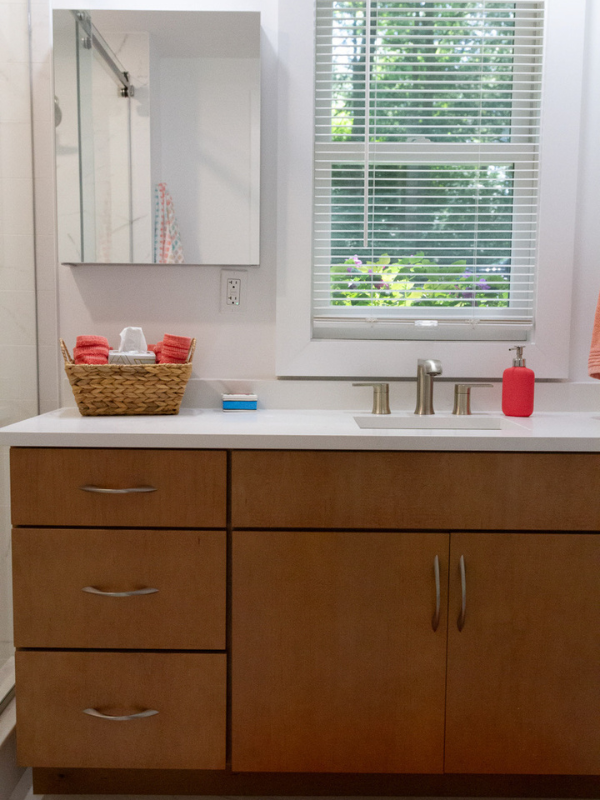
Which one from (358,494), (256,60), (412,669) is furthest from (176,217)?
(412,669)

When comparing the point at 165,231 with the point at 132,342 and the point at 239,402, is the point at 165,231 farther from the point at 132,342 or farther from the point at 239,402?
the point at 239,402

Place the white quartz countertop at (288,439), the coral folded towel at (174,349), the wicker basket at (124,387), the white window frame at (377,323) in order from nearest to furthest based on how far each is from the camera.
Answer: the white quartz countertop at (288,439)
the wicker basket at (124,387)
the coral folded towel at (174,349)
the white window frame at (377,323)

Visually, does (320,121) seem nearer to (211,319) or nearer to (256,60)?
(256,60)

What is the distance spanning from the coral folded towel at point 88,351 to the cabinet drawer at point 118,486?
0.38m

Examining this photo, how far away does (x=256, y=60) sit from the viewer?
1753 millimetres

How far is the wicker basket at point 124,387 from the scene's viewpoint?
1.58 meters

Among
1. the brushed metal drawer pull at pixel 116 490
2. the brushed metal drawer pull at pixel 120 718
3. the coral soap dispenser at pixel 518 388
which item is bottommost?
the brushed metal drawer pull at pixel 120 718

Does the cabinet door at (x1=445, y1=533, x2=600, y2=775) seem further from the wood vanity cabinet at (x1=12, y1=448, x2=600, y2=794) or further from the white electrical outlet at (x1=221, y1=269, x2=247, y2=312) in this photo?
the white electrical outlet at (x1=221, y1=269, x2=247, y2=312)

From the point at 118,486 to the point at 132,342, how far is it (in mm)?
490

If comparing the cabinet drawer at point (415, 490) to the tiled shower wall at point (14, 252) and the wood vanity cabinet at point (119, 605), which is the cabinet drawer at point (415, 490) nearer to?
the wood vanity cabinet at point (119, 605)

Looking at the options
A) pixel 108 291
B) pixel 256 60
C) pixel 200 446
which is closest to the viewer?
pixel 200 446

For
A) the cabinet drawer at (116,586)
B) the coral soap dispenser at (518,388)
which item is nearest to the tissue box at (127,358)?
the cabinet drawer at (116,586)

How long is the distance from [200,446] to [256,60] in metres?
1.13

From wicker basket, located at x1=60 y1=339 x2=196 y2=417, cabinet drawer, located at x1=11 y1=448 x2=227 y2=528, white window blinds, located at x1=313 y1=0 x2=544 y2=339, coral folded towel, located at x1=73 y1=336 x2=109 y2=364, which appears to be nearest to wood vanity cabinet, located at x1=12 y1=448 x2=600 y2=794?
cabinet drawer, located at x1=11 y1=448 x2=227 y2=528
